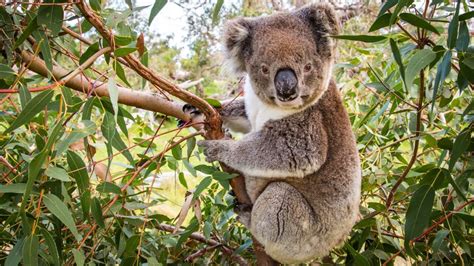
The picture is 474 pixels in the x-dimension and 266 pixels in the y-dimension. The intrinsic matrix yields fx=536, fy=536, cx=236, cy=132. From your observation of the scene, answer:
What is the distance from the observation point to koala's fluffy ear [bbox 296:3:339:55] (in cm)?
236

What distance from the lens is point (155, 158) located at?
69.6 inches

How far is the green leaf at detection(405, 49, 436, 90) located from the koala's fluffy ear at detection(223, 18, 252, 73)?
1.18 meters

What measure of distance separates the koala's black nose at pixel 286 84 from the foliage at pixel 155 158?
0.89 feet

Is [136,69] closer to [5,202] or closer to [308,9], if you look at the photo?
[5,202]

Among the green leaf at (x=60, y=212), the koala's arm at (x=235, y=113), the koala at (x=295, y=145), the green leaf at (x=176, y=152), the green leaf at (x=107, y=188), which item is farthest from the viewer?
the koala's arm at (x=235, y=113)

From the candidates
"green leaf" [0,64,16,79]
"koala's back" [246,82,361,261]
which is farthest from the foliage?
"koala's back" [246,82,361,261]

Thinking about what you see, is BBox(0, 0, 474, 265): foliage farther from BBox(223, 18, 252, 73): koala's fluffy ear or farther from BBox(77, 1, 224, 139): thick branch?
Result: BBox(223, 18, 252, 73): koala's fluffy ear

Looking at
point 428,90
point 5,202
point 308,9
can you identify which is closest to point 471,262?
point 428,90

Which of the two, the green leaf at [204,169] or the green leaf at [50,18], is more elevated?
the green leaf at [50,18]

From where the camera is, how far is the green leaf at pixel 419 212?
5.61 ft

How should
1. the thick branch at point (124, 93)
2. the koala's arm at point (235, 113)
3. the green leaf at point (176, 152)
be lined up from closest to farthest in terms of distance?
1. the thick branch at point (124, 93)
2. the green leaf at point (176, 152)
3. the koala's arm at point (235, 113)

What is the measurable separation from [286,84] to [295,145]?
0.33 meters

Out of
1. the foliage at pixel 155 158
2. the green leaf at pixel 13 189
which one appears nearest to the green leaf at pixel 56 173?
the foliage at pixel 155 158

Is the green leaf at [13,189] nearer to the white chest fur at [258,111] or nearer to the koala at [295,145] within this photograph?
the koala at [295,145]
